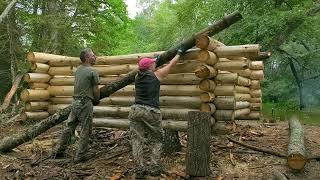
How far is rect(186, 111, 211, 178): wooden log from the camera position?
726 centimetres

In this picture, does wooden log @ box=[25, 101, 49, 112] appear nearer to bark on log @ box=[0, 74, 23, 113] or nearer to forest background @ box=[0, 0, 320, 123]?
bark on log @ box=[0, 74, 23, 113]

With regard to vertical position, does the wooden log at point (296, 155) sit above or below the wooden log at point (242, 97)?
below

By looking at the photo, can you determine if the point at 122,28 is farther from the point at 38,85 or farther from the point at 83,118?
the point at 83,118

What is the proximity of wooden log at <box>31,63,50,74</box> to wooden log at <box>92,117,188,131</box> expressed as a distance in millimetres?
2645

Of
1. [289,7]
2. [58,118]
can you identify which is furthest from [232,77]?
[289,7]

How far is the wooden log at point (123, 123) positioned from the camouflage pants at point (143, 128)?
149 cm

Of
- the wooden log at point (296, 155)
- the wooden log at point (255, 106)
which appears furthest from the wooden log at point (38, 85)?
the wooden log at point (296, 155)

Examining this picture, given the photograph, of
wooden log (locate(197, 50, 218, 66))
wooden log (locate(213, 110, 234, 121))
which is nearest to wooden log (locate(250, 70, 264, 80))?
wooden log (locate(213, 110, 234, 121))

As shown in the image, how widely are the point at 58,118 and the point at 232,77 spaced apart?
409cm

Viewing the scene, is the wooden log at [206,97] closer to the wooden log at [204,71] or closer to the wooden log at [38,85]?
the wooden log at [204,71]

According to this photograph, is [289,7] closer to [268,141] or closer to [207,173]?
[268,141]

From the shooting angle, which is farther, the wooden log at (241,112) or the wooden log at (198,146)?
the wooden log at (241,112)

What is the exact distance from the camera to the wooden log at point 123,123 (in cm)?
908

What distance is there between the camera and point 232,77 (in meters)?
8.95
